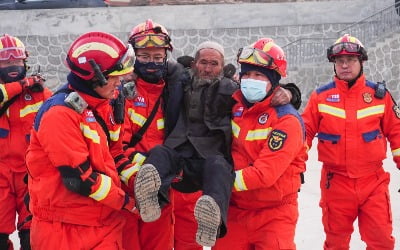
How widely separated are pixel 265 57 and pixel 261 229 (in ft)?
3.92

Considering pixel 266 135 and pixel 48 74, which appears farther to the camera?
pixel 48 74

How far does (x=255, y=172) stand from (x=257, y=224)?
429 millimetres

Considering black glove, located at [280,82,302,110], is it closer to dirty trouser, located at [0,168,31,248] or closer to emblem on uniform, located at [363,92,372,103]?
emblem on uniform, located at [363,92,372,103]

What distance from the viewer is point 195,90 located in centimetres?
407

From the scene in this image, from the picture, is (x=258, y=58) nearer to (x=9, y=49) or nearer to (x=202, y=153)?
(x=202, y=153)

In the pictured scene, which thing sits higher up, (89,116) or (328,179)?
(89,116)

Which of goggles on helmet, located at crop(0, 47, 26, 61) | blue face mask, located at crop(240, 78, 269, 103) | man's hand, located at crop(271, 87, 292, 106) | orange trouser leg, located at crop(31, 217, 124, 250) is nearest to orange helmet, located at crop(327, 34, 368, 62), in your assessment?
man's hand, located at crop(271, 87, 292, 106)

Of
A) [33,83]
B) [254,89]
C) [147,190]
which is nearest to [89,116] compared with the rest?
[147,190]

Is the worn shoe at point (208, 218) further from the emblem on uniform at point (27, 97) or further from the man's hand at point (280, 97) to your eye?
the emblem on uniform at point (27, 97)

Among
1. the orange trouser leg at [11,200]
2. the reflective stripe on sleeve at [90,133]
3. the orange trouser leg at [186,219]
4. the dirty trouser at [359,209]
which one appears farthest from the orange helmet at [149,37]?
the dirty trouser at [359,209]

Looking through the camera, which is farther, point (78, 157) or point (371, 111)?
point (371, 111)

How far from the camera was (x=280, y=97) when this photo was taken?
3740 mm

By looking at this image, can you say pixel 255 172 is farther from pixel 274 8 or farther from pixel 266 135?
pixel 274 8

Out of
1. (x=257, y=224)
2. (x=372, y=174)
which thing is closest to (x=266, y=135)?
(x=257, y=224)
